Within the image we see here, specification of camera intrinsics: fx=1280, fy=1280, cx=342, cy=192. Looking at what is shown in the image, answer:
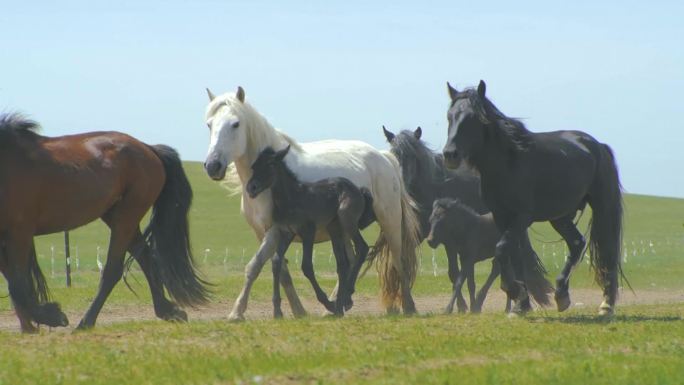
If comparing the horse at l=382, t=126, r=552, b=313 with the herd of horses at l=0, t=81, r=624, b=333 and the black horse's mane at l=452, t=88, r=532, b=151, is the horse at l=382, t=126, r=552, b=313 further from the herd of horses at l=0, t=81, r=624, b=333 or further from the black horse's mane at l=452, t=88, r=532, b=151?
the black horse's mane at l=452, t=88, r=532, b=151

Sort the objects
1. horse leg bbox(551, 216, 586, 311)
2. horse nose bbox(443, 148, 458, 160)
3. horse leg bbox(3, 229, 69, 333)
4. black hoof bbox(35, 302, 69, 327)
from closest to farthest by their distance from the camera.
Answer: horse leg bbox(3, 229, 69, 333)
black hoof bbox(35, 302, 69, 327)
horse nose bbox(443, 148, 458, 160)
horse leg bbox(551, 216, 586, 311)

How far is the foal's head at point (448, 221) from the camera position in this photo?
17.7 metres

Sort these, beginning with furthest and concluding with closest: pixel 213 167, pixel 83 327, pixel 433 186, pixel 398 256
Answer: pixel 433 186
pixel 398 256
pixel 213 167
pixel 83 327

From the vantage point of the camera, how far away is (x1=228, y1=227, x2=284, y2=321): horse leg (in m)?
13.9

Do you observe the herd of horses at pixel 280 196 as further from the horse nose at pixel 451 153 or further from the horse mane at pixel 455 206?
the horse mane at pixel 455 206

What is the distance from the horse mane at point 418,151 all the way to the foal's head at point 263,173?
425 centimetres

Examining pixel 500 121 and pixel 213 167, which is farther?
pixel 213 167

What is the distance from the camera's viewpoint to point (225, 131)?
1359 centimetres

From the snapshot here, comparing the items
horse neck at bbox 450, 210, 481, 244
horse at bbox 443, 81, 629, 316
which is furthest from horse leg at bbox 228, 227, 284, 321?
horse neck at bbox 450, 210, 481, 244

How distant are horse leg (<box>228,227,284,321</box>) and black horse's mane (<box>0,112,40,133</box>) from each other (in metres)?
3.10

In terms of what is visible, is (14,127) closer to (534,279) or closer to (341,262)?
(341,262)

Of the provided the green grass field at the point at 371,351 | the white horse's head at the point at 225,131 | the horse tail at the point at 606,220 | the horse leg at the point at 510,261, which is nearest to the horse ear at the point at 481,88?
the horse leg at the point at 510,261

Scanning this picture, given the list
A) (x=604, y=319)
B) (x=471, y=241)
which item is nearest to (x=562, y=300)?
(x=604, y=319)

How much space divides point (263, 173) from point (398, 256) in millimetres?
3096
